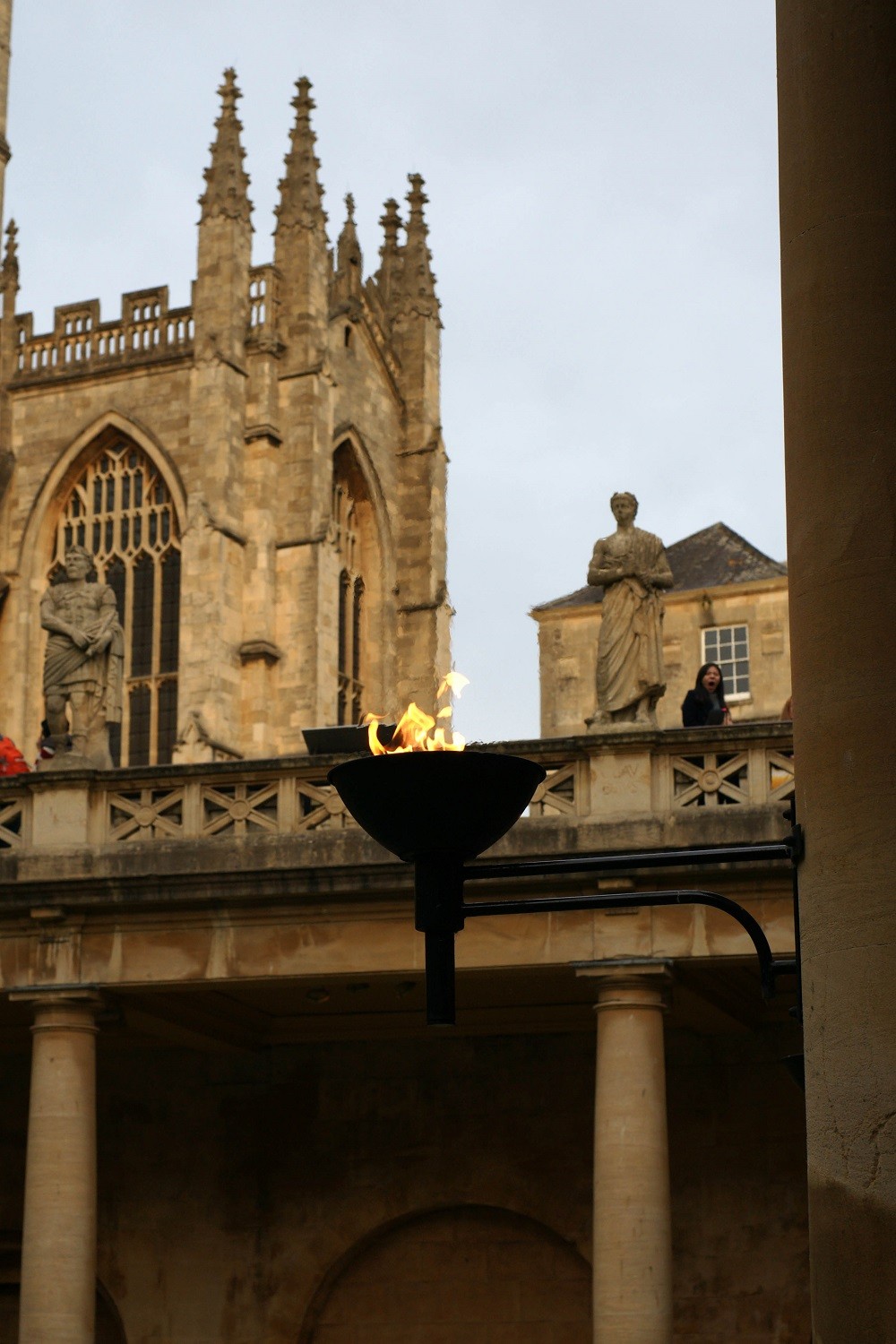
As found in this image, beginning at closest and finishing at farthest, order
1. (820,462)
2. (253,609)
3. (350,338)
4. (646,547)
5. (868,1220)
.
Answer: (868,1220), (820,462), (646,547), (253,609), (350,338)

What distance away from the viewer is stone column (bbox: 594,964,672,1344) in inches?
664

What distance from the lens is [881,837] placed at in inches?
194

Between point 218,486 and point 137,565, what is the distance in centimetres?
316

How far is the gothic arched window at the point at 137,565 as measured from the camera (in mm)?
54406

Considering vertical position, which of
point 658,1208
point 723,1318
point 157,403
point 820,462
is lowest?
point 723,1318

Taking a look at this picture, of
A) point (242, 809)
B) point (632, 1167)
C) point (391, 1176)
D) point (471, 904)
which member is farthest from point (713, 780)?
point (471, 904)

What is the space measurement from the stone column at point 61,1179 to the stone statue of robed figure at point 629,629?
522 centimetres

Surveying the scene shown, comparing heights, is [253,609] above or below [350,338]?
below

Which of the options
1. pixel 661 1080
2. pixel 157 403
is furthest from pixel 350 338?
pixel 661 1080

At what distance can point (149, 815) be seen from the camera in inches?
742

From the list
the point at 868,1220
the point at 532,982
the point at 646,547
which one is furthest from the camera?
the point at 532,982

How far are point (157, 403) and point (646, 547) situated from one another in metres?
39.1

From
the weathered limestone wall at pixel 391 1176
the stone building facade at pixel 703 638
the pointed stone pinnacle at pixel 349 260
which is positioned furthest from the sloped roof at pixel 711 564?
the weathered limestone wall at pixel 391 1176

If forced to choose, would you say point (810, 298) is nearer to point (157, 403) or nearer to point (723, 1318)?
point (723, 1318)
